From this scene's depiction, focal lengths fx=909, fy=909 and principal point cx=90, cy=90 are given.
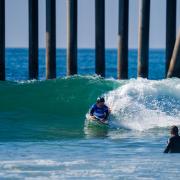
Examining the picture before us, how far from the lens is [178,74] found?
100 ft

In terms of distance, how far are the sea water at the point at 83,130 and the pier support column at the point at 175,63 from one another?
1.20ft

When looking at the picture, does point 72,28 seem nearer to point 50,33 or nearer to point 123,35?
point 50,33

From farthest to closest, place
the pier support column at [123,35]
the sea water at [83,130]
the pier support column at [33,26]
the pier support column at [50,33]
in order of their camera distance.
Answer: the pier support column at [33,26]
the pier support column at [50,33]
the pier support column at [123,35]
the sea water at [83,130]

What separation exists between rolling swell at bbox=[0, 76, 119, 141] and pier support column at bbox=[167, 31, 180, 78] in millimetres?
2004

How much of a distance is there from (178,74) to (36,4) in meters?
5.87

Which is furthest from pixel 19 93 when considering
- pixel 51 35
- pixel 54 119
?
pixel 54 119

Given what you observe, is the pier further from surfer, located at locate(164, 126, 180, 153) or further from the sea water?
surfer, located at locate(164, 126, 180, 153)

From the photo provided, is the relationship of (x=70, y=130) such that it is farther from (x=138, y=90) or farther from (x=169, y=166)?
(x=169, y=166)

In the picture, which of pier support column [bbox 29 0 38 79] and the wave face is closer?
the wave face

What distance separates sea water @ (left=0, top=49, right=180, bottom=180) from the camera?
16.8 metres

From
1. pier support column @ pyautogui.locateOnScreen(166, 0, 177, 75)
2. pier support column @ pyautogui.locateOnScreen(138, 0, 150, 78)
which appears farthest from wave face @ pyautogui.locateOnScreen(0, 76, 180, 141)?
pier support column @ pyautogui.locateOnScreen(166, 0, 177, 75)

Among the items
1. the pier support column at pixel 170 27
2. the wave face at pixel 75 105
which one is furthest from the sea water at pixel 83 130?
the pier support column at pixel 170 27

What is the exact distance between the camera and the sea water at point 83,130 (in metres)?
16.8

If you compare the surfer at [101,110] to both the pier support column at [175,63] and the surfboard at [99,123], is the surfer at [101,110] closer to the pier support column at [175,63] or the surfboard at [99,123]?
the surfboard at [99,123]
